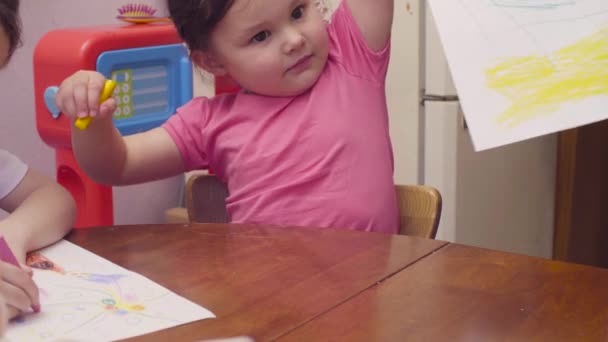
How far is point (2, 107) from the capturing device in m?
1.80

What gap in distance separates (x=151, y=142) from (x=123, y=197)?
106cm

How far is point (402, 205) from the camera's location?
1090 mm

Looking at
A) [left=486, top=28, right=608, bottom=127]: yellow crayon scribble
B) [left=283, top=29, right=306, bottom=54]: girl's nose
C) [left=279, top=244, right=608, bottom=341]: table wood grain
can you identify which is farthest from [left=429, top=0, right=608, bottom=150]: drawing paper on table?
[left=283, top=29, right=306, bottom=54]: girl's nose

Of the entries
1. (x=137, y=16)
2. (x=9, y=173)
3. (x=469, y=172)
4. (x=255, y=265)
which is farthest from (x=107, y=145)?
(x=469, y=172)

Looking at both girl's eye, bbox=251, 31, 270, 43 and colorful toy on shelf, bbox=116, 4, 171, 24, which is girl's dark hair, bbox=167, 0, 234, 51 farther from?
colorful toy on shelf, bbox=116, 4, 171, 24

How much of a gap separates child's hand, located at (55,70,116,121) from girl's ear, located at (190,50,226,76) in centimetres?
28

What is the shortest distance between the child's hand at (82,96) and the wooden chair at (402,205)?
28 cm

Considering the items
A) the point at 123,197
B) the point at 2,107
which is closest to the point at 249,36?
the point at 2,107

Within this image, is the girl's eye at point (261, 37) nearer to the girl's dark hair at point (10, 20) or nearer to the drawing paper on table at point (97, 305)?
the girl's dark hair at point (10, 20)

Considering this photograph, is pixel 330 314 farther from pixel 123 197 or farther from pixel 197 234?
pixel 123 197

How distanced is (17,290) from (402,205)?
600 millimetres

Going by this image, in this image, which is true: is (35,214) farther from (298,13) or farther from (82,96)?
(298,13)

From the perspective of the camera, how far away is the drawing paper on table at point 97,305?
59 centimetres

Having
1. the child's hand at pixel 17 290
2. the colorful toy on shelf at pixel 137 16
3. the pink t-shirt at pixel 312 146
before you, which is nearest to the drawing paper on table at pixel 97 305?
the child's hand at pixel 17 290
